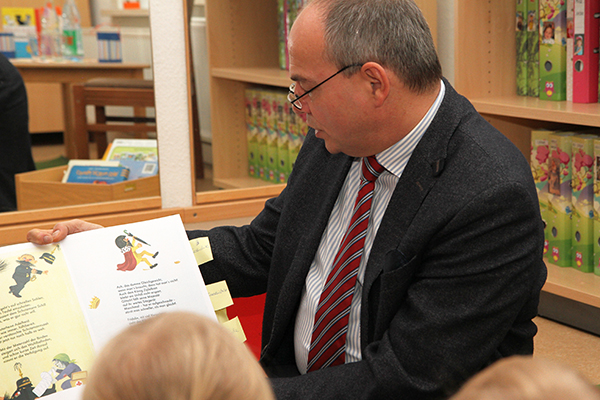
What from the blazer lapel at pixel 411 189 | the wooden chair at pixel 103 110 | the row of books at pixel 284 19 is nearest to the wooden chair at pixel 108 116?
the wooden chair at pixel 103 110

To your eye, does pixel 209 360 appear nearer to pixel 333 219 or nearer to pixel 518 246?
pixel 518 246

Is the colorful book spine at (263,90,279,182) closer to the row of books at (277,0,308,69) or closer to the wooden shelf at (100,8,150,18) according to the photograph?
the row of books at (277,0,308,69)

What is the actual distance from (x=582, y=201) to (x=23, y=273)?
5.26ft

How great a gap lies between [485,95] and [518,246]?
48.6 inches

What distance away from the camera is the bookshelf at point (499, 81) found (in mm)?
1900

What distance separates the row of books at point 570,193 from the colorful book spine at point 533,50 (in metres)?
0.15

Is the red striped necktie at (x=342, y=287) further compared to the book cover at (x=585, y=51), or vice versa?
the book cover at (x=585, y=51)

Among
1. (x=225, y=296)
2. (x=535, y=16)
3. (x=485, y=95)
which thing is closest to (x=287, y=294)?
(x=225, y=296)

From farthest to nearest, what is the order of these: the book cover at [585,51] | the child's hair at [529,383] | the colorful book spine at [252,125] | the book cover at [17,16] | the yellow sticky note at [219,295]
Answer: the colorful book spine at [252,125]
the book cover at [17,16]
the book cover at [585,51]
the yellow sticky note at [219,295]
the child's hair at [529,383]

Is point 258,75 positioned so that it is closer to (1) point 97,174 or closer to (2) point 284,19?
(2) point 284,19

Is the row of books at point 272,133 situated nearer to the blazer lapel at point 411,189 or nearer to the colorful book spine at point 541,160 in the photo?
the colorful book spine at point 541,160

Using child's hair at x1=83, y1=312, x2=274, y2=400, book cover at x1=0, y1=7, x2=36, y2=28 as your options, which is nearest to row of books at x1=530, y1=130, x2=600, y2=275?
child's hair at x1=83, y1=312, x2=274, y2=400

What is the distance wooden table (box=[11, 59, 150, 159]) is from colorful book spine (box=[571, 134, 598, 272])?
1476 mm

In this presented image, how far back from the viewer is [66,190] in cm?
211
